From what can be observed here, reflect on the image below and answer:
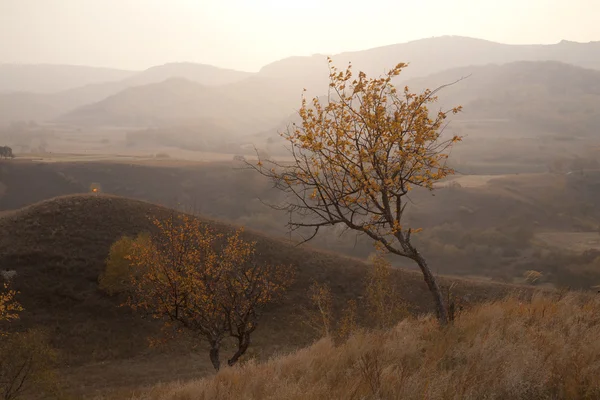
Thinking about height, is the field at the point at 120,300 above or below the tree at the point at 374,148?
below

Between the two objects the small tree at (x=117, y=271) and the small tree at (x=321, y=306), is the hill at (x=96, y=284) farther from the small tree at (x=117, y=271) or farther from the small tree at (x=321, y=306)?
the small tree at (x=117, y=271)

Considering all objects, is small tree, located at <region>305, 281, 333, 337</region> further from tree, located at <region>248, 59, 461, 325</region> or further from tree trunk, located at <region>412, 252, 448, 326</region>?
tree, located at <region>248, 59, 461, 325</region>

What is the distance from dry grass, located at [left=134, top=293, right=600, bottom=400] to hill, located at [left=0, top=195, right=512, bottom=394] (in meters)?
32.3

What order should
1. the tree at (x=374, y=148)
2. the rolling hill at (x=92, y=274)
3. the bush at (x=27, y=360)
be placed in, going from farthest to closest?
the rolling hill at (x=92, y=274) → the bush at (x=27, y=360) → the tree at (x=374, y=148)

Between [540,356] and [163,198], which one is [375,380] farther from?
[163,198]

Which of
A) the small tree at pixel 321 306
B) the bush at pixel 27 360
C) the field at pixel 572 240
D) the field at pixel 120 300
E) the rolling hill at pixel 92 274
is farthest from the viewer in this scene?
the field at pixel 572 240

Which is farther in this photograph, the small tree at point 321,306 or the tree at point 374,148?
the small tree at point 321,306

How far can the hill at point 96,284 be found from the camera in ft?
141

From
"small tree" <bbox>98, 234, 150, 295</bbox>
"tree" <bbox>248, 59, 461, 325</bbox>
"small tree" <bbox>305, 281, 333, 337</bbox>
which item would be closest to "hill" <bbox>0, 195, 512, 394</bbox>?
"small tree" <bbox>305, 281, 333, 337</bbox>

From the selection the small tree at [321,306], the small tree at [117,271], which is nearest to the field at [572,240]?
the small tree at [321,306]

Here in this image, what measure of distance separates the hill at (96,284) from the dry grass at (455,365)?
32274 millimetres

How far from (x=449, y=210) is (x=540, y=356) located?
18000 cm

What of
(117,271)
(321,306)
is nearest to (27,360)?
(117,271)

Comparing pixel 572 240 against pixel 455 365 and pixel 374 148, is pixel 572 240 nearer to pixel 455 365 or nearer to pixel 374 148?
pixel 374 148
